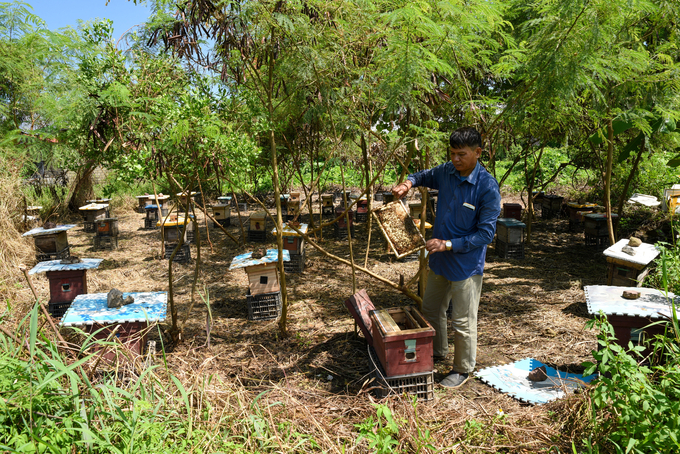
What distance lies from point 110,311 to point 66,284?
201 cm

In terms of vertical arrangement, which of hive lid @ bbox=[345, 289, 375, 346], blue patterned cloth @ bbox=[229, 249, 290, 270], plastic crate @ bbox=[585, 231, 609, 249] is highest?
blue patterned cloth @ bbox=[229, 249, 290, 270]

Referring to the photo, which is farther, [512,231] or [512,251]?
[512,251]

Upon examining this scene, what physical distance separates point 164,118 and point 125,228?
8.69 m

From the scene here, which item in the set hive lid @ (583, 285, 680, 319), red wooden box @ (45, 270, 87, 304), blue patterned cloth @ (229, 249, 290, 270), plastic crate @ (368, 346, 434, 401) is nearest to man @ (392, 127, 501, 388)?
plastic crate @ (368, 346, 434, 401)

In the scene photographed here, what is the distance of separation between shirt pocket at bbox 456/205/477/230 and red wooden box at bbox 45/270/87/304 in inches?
169

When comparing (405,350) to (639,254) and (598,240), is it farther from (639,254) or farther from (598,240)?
(598,240)

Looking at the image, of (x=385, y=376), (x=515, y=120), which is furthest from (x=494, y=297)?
(x=385, y=376)

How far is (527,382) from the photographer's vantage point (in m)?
3.30

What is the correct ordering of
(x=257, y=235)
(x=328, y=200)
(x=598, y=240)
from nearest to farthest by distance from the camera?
(x=598, y=240), (x=257, y=235), (x=328, y=200)

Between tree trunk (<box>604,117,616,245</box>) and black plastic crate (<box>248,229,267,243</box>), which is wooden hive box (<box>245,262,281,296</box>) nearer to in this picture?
black plastic crate (<box>248,229,267,243</box>)

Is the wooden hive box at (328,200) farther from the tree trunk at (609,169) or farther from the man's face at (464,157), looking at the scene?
the man's face at (464,157)

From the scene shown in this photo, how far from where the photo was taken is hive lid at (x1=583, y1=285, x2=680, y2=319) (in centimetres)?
293

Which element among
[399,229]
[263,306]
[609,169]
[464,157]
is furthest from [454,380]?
[609,169]

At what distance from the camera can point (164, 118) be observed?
340cm
